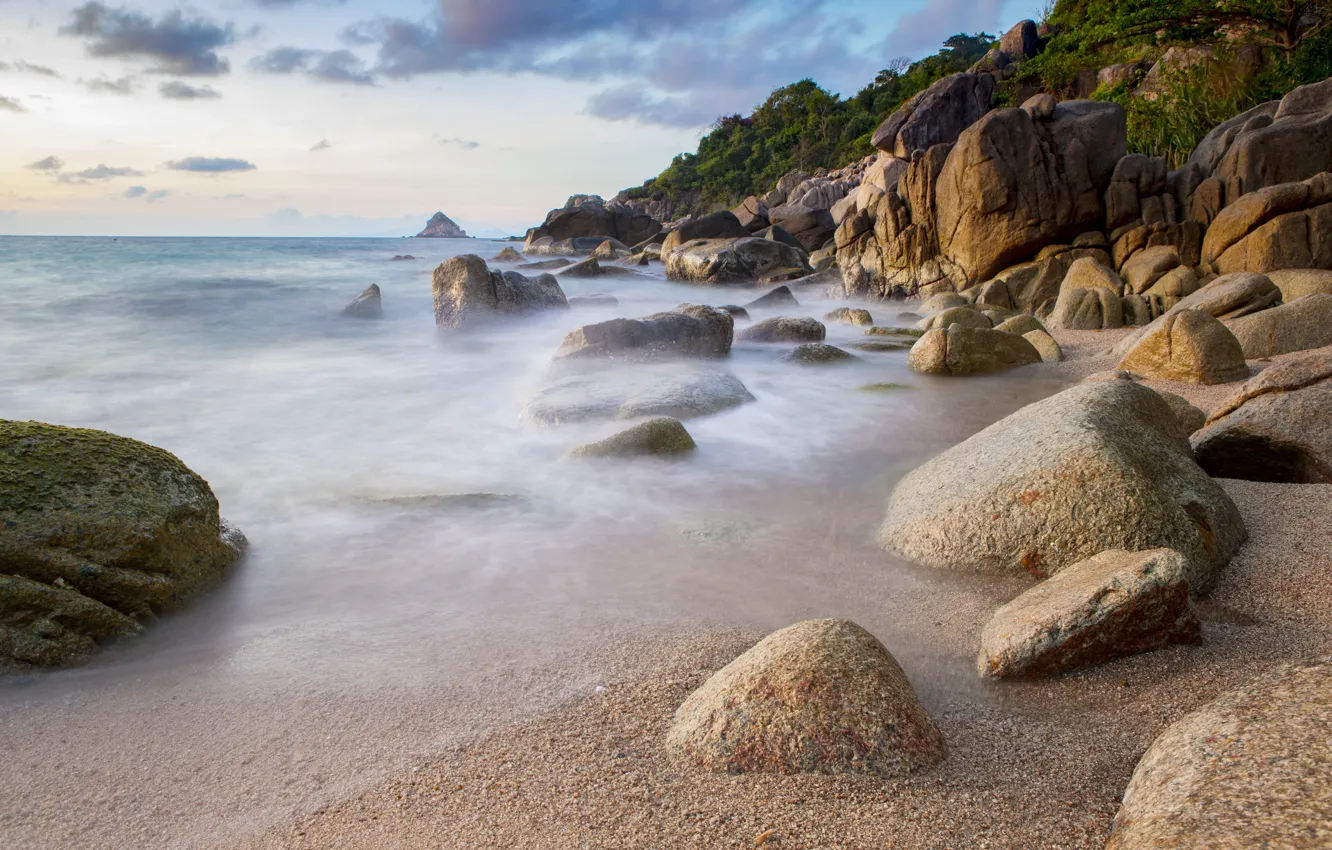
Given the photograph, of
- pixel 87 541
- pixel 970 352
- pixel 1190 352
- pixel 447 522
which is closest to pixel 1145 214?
pixel 970 352

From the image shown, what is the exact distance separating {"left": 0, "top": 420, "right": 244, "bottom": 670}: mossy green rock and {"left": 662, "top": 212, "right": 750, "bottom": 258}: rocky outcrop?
22.9m

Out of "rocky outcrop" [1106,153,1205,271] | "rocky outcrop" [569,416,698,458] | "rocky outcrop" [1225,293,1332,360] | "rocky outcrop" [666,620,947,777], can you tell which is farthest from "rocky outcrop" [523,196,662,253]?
"rocky outcrop" [666,620,947,777]

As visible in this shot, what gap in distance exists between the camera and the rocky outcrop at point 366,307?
15328 mm

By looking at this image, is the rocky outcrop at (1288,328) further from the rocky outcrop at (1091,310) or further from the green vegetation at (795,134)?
the green vegetation at (795,134)

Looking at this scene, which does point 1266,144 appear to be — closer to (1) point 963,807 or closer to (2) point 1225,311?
(2) point 1225,311

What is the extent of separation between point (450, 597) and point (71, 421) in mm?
6251

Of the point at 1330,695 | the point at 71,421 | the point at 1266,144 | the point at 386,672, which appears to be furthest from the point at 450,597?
the point at 1266,144

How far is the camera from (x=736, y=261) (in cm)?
2258

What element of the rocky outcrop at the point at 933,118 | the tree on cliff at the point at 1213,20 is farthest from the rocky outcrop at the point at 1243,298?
the rocky outcrop at the point at 933,118

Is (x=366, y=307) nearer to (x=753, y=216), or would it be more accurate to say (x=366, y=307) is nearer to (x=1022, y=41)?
(x=753, y=216)

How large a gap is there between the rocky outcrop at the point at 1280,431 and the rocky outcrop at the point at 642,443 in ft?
10.4

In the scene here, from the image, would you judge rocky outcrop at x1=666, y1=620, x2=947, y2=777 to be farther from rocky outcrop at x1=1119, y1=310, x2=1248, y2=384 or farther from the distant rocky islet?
rocky outcrop at x1=1119, y1=310, x2=1248, y2=384

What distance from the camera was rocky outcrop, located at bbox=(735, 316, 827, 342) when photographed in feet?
37.7

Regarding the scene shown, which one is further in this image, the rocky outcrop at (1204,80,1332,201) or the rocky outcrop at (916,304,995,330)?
the rocky outcrop at (1204,80,1332,201)
